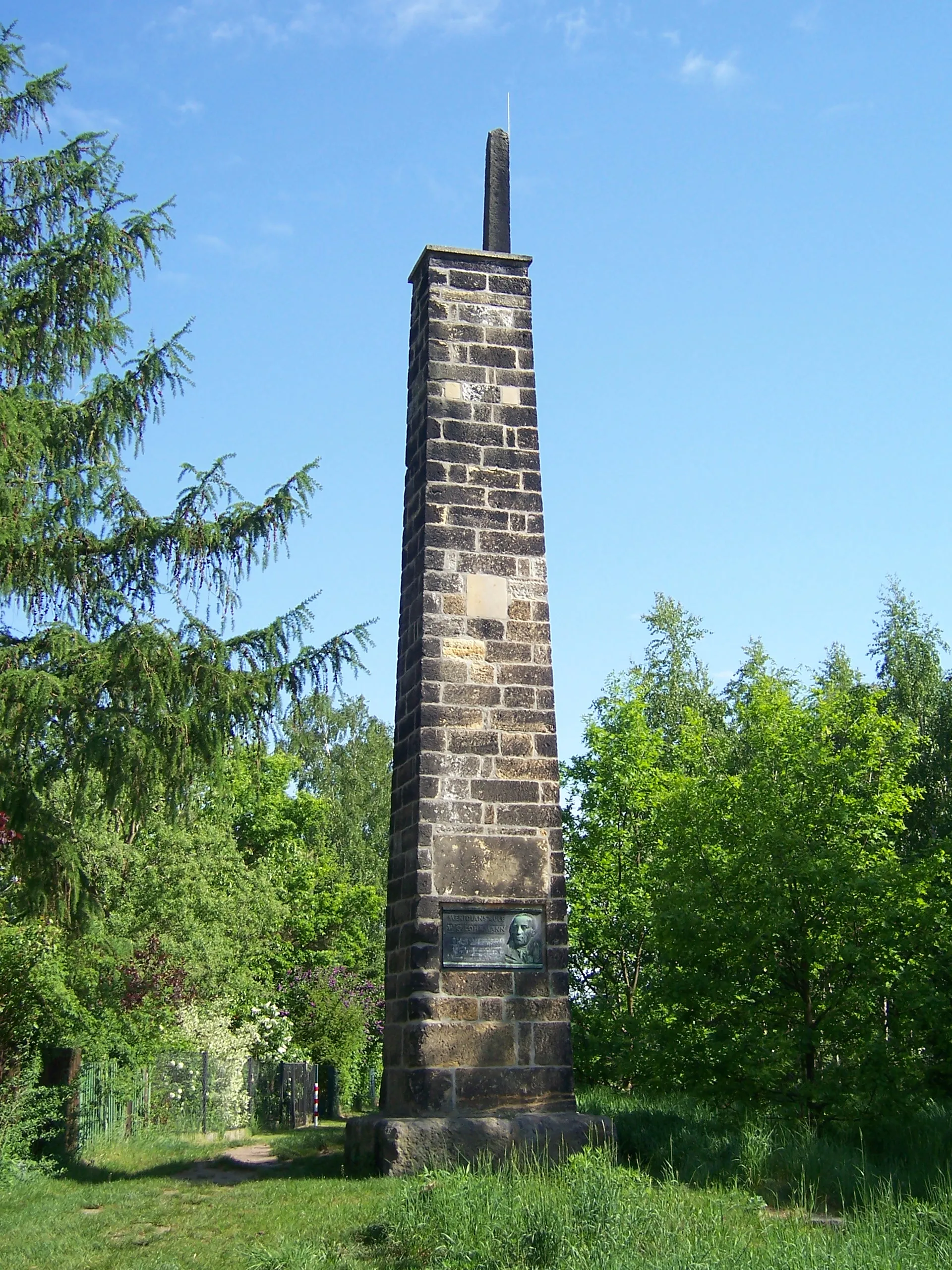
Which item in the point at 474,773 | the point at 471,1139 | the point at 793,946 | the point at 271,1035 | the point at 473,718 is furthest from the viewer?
the point at 271,1035

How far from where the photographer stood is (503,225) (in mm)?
10766

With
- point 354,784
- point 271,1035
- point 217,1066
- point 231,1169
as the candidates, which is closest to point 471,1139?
point 231,1169

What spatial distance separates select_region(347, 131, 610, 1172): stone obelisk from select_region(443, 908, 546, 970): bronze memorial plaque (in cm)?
1

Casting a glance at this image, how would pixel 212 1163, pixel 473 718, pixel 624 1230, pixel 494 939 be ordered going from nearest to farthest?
pixel 624 1230, pixel 494 939, pixel 473 718, pixel 212 1163

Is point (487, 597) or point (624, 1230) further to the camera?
point (487, 597)

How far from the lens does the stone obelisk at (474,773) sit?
8648mm

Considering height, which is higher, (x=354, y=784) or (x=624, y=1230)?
(x=354, y=784)

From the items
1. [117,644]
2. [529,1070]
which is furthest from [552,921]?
[117,644]

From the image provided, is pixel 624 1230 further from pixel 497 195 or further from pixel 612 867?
pixel 612 867

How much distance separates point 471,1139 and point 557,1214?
2.21 metres

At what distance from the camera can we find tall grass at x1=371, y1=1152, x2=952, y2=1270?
5668 millimetres

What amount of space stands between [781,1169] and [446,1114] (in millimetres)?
2321

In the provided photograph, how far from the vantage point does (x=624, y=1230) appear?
617 cm

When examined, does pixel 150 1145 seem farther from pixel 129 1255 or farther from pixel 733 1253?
pixel 733 1253
